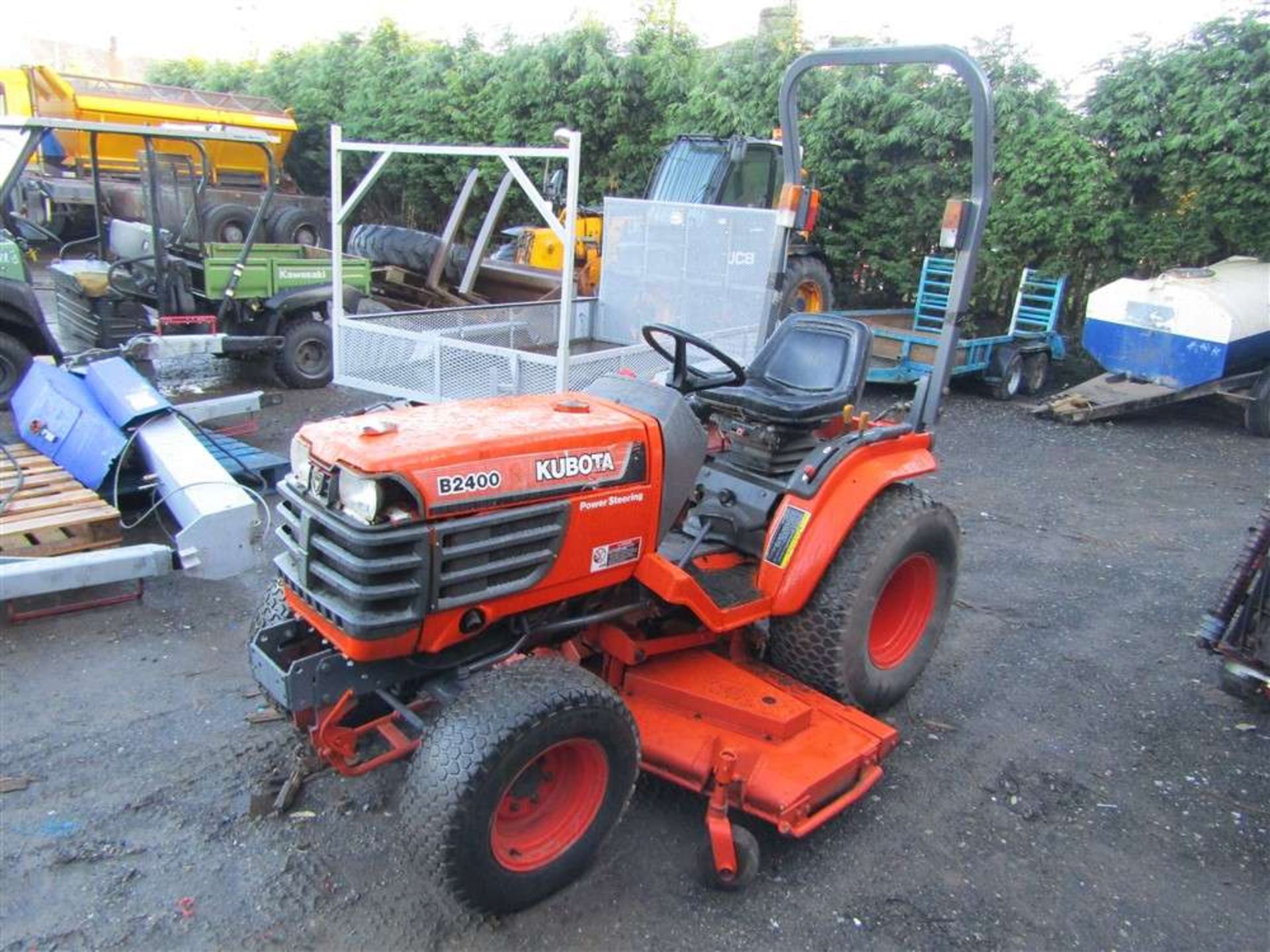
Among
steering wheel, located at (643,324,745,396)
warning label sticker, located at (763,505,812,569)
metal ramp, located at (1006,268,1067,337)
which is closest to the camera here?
warning label sticker, located at (763,505,812,569)

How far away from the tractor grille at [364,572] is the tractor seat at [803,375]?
154cm

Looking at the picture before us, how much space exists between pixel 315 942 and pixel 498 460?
4.43 ft

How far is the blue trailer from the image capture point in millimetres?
8648

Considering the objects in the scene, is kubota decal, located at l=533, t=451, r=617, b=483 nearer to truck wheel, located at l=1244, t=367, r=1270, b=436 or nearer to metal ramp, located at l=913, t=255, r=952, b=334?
metal ramp, located at l=913, t=255, r=952, b=334

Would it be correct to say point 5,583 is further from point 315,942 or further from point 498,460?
point 498,460

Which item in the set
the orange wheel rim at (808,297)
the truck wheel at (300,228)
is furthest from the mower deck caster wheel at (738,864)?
the truck wheel at (300,228)

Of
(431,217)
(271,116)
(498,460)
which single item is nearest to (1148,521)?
(498,460)

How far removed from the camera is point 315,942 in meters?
2.47

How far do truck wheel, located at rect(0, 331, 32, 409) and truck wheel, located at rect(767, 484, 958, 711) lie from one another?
20.4 feet

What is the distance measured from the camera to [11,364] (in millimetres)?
6828

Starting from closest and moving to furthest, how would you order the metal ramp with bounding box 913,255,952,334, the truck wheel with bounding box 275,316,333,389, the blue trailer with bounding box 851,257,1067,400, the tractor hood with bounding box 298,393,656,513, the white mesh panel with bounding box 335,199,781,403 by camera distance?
the tractor hood with bounding box 298,393,656,513 < the white mesh panel with bounding box 335,199,781,403 < the truck wheel with bounding box 275,316,333,389 < the blue trailer with bounding box 851,257,1067,400 < the metal ramp with bounding box 913,255,952,334

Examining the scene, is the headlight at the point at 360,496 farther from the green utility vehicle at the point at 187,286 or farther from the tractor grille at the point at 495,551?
the green utility vehicle at the point at 187,286

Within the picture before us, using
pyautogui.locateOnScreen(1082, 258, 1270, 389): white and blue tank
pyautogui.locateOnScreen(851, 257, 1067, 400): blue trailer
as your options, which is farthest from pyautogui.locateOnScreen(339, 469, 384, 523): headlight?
pyautogui.locateOnScreen(1082, 258, 1270, 389): white and blue tank

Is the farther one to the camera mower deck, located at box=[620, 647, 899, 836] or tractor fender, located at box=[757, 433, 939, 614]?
tractor fender, located at box=[757, 433, 939, 614]
